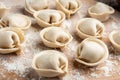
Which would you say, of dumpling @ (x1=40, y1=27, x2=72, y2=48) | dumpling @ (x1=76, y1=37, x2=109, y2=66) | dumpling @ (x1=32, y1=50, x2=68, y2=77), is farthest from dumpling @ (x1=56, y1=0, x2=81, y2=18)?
dumpling @ (x1=32, y1=50, x2=68, y2=77)

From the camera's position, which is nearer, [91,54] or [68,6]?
[91,54]

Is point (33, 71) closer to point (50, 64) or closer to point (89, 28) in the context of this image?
point (50, 64)

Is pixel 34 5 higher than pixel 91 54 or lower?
higher

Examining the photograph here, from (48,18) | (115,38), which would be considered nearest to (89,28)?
(115,38)

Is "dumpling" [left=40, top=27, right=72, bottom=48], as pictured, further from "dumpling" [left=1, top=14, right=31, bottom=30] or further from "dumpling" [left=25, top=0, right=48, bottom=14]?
"dumpling" [left=25, top=0, right=48, bottom=14]

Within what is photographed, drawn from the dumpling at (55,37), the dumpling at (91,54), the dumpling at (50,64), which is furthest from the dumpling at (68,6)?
the dumpling at (50,64)

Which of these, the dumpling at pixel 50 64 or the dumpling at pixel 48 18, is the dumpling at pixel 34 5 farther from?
the dumpling at pixel 50 64
